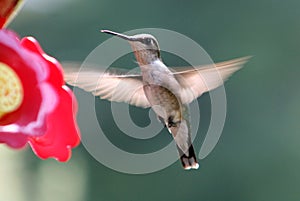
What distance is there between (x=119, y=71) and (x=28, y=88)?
256 millimetres

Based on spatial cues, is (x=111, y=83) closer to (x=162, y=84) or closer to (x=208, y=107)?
(x=162, y=84)

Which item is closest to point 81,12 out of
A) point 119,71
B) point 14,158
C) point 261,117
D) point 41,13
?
point 41,13

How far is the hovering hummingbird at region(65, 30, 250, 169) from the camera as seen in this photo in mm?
1856

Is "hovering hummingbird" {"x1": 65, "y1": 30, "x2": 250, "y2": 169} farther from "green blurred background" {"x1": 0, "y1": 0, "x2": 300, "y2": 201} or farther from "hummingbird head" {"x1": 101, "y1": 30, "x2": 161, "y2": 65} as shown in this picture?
"green blurred background" {"x1": 0, "y1": 0, "x2": 300, "y2": 201}

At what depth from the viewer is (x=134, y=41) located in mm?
1831


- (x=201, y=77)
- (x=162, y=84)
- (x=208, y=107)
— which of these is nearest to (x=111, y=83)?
(x=162, y=84)

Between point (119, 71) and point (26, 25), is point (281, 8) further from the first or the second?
point (119, 71)

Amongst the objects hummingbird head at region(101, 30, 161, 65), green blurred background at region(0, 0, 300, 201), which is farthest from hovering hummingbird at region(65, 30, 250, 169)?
green blurred background at region(0, 0, 300, 201)

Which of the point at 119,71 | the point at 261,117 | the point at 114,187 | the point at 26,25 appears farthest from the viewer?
the point at 26,25

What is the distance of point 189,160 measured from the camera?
1.96 metres

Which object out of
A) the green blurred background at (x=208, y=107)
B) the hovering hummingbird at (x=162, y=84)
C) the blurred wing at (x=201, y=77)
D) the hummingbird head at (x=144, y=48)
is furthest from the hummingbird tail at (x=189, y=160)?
the green blurred background at (x=208, y=107)

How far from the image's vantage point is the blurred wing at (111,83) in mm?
1804

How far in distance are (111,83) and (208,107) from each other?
7.39ft

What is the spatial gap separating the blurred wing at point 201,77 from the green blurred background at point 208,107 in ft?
6.41
